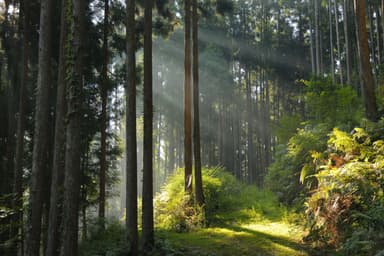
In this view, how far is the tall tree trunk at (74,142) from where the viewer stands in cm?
571

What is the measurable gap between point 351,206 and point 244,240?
2.71 metres

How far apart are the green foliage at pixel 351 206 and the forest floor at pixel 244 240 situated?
56 cm

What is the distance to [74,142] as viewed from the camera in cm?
581

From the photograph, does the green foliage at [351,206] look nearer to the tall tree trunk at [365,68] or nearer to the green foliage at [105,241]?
the tall tree trunk at [365,68]

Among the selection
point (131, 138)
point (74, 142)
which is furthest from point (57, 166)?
point (74, 142)

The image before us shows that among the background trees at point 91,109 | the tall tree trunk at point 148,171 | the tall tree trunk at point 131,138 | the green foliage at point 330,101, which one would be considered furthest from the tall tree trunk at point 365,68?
the tall tree trunk at point 131,138

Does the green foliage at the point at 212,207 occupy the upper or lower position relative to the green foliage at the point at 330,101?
lower

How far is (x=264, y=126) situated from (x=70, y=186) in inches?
1012

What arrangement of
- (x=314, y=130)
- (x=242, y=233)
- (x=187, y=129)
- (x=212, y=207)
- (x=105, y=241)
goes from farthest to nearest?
1. (x=212, y=207)
2. (x=187, y=129)
3. (x=314, y=130)
4. (x=105, y=241)
5. (x=242, y=233)

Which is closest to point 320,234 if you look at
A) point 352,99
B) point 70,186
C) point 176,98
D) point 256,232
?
point 256,232

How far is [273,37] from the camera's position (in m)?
31.6

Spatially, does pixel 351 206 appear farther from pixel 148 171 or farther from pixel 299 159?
pixel 299 159

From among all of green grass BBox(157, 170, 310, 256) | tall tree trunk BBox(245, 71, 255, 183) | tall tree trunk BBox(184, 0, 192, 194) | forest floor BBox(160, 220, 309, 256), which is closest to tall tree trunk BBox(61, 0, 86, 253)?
green grass BBox(157, 170, 310, 256)

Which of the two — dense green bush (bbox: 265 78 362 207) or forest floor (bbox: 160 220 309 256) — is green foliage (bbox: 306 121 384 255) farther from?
dense green bush (bbox: 265 78 362 207)
